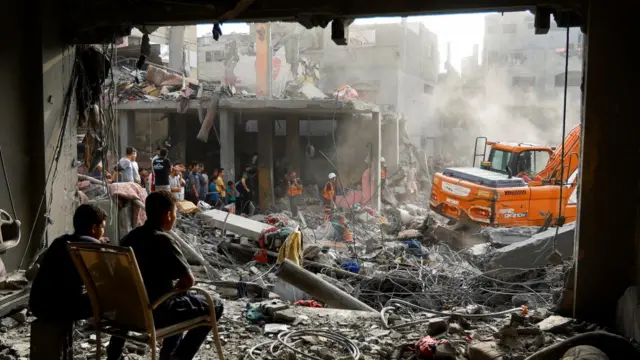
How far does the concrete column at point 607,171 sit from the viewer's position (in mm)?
5070

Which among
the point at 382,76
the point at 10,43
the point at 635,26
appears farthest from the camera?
the point at 382,76

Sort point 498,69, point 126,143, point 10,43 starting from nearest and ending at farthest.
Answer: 1. point 10,43
2. point 126,143
3. point 498,69

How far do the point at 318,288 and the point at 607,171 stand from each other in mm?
3667

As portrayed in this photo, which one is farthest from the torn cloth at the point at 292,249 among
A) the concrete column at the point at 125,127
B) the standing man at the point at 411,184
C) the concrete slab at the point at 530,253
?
the standing man at the point at 411,184

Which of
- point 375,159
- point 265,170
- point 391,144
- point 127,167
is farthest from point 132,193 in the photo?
point 391,144

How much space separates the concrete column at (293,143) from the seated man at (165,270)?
16.8 metres

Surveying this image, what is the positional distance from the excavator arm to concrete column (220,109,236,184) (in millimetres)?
9873

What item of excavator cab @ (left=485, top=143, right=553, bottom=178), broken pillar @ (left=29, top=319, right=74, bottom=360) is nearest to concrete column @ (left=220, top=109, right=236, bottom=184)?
excavator cab @ (left=485, top=143, right=553, bottom=178)

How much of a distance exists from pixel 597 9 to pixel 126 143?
17.1 meters

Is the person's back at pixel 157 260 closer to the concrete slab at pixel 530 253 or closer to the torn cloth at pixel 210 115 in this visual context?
the concrete slab at pixel 530 253

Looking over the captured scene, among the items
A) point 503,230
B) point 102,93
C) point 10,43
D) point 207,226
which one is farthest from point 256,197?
point 10,43

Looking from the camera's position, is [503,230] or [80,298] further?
[503,230]

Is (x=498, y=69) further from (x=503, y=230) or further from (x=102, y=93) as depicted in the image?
(x=102, y=93)

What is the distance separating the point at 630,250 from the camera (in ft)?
16.8
